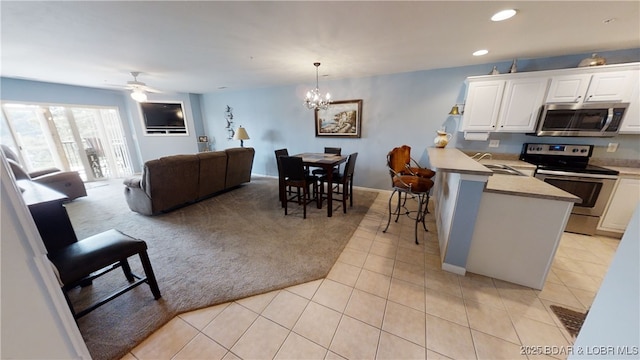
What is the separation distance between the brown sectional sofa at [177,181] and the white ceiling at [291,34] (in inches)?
58.2

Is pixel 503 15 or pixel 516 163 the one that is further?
pixel 516 163

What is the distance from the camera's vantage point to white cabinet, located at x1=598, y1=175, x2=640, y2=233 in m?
2.41

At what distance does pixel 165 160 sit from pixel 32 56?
201 centimetres

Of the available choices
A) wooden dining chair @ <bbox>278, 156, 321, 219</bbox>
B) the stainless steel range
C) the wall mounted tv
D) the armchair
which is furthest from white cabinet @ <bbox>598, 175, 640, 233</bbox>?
the wall mounted tv

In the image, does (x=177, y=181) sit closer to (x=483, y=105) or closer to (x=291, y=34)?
(x=291, y=34)

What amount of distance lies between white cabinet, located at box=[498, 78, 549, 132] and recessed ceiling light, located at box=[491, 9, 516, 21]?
4.53 feet

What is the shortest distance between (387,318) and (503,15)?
2774 millimetres

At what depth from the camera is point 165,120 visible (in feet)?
18.8

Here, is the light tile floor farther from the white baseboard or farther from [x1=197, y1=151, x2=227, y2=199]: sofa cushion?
[x1=197, y1=151, x2=227, y2=199]: sofa cushion

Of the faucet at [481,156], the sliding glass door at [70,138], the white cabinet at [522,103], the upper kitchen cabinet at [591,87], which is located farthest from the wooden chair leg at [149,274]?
the sliding glass door at [70,138]

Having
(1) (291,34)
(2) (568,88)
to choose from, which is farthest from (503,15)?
(1) (291,34)

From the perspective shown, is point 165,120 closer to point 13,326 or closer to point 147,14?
point 147,14

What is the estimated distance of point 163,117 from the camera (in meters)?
5.71

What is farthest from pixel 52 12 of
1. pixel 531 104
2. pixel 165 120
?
pixel 531 104
